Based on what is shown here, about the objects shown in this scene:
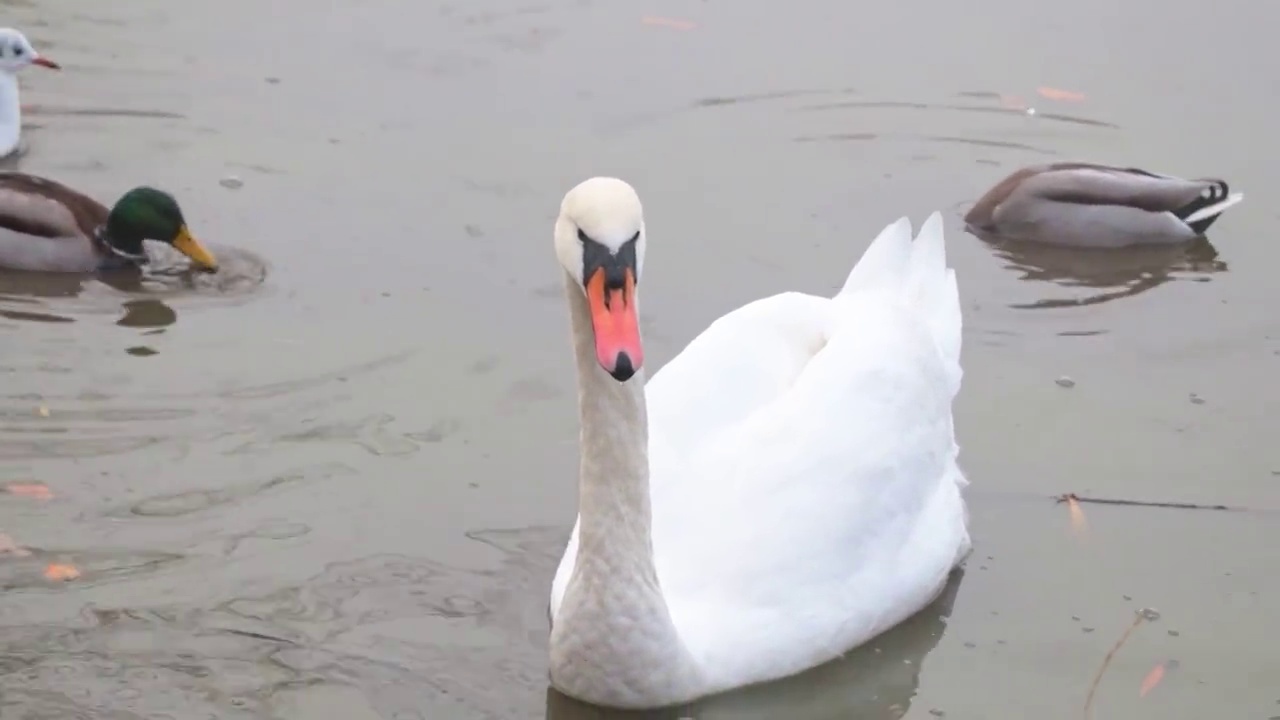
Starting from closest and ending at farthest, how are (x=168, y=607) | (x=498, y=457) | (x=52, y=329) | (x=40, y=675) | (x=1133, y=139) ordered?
(x=40, y=675), (x=168, y=607), (x=498, y=457), (x=52, y=329), (x=1133, y=139)

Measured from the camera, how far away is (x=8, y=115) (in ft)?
32.2

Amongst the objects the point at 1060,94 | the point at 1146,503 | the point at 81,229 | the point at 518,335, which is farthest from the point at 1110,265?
the point at 81,229

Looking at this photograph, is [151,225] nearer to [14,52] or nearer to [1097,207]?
[14,52]

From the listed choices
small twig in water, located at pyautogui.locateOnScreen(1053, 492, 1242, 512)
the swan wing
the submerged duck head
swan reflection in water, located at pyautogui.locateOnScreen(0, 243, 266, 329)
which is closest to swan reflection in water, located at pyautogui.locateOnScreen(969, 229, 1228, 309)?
small twig in water, located at pyautogui.locateOnScreen(1053, 492, 1242, 512)

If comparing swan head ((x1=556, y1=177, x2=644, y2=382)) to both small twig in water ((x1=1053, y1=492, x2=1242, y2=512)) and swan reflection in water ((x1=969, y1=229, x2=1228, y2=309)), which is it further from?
swan reflection in water ((x1=969, y1=229, x2=1228, y2=309))

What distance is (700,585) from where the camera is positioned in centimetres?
550

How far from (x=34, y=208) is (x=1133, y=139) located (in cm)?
576

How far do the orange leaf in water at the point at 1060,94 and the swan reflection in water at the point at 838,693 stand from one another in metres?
5.75

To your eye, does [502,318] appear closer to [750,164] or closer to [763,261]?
[763,261]

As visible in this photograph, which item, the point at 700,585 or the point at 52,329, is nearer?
the point at 700,585

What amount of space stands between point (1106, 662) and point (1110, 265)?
3.95 metres

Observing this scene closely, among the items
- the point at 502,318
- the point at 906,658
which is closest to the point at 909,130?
the point at 502,318

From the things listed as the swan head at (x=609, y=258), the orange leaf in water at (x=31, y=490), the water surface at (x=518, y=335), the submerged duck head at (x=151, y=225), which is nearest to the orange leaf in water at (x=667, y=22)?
the water surface at (x=518, y=335)

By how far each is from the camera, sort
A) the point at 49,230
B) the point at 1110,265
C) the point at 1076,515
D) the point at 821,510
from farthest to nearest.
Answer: the point at 1110,265 → the point at 49,230 → the point at 1076,515 → the point at 821,510
